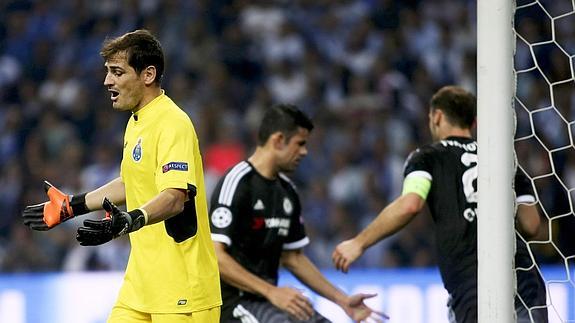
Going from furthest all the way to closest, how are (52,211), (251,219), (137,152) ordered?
(251,219), (52,211), (137,152)

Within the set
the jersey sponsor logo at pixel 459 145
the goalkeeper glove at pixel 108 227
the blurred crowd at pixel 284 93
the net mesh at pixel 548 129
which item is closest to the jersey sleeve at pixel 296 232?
the jersey sponsor logo at pixel 459 145

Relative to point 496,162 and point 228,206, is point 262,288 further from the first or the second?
point 496,162

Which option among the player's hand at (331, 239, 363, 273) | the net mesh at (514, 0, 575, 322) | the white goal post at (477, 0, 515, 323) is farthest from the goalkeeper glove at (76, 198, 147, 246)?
the net mesh at (514, 0, 575, 322)

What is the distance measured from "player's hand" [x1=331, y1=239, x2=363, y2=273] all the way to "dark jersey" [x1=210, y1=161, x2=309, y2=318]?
710 mm

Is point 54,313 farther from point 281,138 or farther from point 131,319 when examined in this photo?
point 131,319

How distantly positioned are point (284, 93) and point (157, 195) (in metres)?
7.86

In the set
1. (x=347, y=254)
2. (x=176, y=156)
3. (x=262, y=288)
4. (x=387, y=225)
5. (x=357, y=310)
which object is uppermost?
(x=176, y=156)

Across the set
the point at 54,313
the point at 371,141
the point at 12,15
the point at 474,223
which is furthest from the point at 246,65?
the point at 474,223

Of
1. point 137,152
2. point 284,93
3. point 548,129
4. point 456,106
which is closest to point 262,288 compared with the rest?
point 456,106

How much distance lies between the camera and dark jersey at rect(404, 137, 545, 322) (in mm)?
5598

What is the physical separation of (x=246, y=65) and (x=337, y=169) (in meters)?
1.80

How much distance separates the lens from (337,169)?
450 inches

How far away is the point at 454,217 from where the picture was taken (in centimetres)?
561

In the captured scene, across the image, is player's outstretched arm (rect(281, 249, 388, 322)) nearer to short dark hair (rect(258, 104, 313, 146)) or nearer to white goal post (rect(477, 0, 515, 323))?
short dark hair (rect(258, 104, 313, 146))
